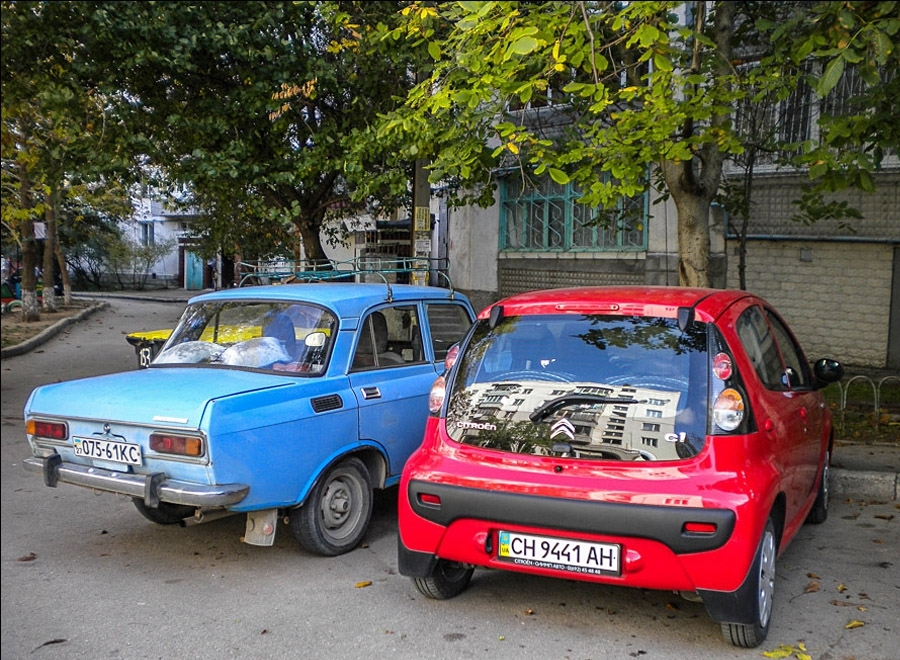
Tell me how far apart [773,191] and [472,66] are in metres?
8.17

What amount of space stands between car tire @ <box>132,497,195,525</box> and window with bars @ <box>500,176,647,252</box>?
9.96m

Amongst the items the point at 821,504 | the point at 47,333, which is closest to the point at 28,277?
the point at 47,333

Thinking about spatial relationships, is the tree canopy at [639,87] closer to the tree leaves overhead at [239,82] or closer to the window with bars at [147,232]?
the tree leaves overhead at [239,82]

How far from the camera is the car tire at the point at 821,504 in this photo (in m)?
5.84

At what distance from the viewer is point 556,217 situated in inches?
631

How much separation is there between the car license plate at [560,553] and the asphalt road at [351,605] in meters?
0.41

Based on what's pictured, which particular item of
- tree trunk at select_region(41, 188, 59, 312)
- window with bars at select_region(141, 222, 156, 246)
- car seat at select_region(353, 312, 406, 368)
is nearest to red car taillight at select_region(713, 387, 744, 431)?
car seat at select_region(353, 312, 406, 368)

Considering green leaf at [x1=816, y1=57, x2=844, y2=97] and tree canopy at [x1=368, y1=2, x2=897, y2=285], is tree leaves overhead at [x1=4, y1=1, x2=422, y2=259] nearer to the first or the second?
tree canopy at [x1=368, y1=2, x2=897, y2=285]

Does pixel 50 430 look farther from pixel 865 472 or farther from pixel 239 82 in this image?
pixel 239 82

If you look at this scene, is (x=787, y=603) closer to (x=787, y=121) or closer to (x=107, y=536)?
(x=107, y=536)

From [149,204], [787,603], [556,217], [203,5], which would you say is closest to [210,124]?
[203,5]

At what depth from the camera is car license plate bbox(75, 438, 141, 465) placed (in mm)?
4684

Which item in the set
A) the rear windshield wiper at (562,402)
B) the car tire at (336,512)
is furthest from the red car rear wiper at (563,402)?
the car tire at (336,512)

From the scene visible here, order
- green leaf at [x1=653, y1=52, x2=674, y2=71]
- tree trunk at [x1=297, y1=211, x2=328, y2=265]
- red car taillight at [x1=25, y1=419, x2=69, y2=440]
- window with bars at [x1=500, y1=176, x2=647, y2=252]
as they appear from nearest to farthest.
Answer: red car taillight at [x1=25, y1=419, x2=69, y2=440] → green leaf at [x1=653, y1=52, x2=674, y2=71] → tree trunk at [x1=297, y1=211, x2=328, y2=265] → window with bars at [x1=500, y1=176, x2=647, y2=252]
